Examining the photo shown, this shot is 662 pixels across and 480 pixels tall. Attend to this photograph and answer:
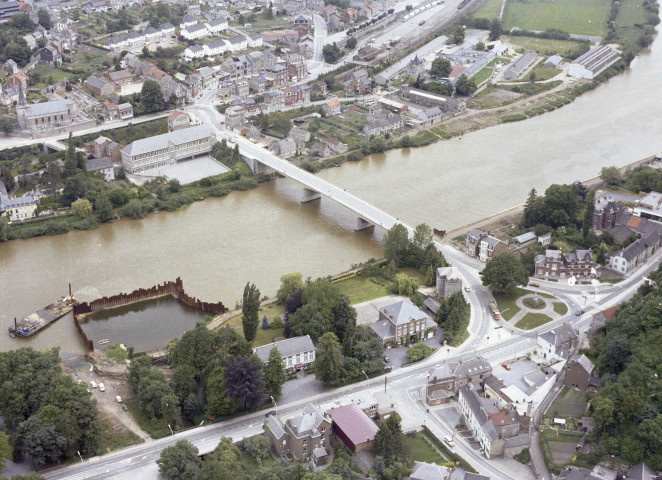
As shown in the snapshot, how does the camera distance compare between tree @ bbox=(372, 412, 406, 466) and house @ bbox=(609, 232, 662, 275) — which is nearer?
tree @ bbox=(372, 412, 406, 466)

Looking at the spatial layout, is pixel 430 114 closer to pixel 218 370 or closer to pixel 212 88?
pixel 212 88

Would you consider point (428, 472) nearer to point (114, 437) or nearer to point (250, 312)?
point (250, 312)

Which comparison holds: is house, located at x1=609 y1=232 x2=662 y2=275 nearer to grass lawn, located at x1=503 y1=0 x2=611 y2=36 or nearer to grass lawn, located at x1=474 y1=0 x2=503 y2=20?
grass lawn, located at x1=503 y1=0 x2=611 y2=36

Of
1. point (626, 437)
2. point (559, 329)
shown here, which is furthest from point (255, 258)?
point (626, 437)

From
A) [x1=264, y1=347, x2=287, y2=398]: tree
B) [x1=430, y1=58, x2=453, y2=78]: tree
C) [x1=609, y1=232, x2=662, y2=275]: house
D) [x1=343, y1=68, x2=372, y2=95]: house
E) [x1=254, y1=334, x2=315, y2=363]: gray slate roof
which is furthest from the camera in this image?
[x1=430, y1=58, x2=453, y2=78]: tree

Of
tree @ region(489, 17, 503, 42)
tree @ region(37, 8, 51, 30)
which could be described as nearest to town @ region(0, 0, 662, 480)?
tree @ region(37, 8, 51, 30)

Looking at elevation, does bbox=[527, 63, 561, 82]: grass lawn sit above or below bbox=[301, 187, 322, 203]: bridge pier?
above

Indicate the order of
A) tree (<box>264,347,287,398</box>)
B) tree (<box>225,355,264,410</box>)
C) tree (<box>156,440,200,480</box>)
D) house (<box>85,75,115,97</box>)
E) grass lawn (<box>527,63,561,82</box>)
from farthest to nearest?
1. grass lawn (<box>527,63,561,82</box>)
2. house (<box>85,75,115,97</box>)
3. tree (<box>264,347,287,398</box>)
4. tree (<box>225,355,264,410</box>)
5. tree (<box>156,440,200,480</box>)
